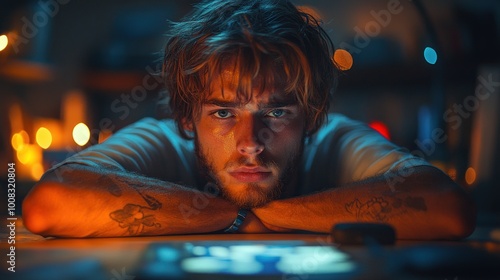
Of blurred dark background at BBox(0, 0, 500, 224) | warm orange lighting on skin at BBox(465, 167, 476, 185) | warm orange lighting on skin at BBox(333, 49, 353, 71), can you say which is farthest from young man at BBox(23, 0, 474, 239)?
warm orange lighting on skin at BBox(465, 167, 476, 185)

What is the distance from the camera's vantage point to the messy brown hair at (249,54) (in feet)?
4.53

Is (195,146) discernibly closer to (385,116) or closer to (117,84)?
(117,84)

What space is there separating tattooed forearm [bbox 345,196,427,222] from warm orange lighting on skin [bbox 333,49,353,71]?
0.75 metres

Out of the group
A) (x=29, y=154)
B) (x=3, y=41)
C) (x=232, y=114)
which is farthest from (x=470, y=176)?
(x=3, y=41)

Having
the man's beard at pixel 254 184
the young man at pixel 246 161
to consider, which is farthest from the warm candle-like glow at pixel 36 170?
the man's beard at pixel 254 184

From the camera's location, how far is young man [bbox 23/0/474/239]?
1.20 meters

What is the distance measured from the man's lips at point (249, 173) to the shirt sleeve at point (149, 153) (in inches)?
9.6

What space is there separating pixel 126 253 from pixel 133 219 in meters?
0.28

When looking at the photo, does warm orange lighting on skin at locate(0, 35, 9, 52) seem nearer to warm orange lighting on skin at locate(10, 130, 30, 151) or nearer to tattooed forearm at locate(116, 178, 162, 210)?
warm orange lighting on skin at locate(10, 130, 30, 151)

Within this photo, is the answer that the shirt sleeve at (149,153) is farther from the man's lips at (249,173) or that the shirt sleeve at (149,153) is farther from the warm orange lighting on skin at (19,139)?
the warm orange lighting on skin at (19,139)

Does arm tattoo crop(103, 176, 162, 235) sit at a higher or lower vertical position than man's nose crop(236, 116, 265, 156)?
lower

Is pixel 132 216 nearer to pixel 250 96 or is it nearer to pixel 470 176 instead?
pixel 250 96

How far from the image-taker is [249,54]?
1372mm

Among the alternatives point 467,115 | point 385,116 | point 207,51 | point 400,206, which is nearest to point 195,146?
point 207,51
